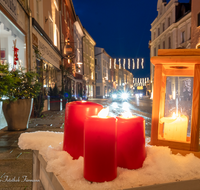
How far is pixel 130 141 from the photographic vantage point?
0.66 m

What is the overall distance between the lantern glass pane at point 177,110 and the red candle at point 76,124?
49 centimetres

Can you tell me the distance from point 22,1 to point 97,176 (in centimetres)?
735

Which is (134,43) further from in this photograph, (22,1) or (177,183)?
(177,183)

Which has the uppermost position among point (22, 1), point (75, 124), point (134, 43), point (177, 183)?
point (134, 43)

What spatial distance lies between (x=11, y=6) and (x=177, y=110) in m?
5.92

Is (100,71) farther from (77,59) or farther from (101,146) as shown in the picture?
(101,146)

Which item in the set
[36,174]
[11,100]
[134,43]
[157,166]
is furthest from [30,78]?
[134,43]

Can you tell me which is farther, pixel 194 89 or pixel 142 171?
pixel 194 89

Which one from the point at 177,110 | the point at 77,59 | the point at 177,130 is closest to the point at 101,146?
the point at 177,130

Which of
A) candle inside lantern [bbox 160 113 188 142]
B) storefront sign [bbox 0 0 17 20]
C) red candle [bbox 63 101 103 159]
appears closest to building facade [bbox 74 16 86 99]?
storefront sign [bbox 0 0 17 20]

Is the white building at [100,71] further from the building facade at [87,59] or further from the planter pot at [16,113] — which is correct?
the planter pot at [16,113]

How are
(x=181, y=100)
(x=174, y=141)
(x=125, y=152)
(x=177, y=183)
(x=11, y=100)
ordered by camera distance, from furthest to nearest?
(x=11, y=100)
(x=181, y=100)
(x=174, y=141)
(x=125, y=152)
(x=177, y=183)

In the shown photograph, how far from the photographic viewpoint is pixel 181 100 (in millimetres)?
1122

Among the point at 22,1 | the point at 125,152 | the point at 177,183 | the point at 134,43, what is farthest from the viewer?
the point at 134,43
